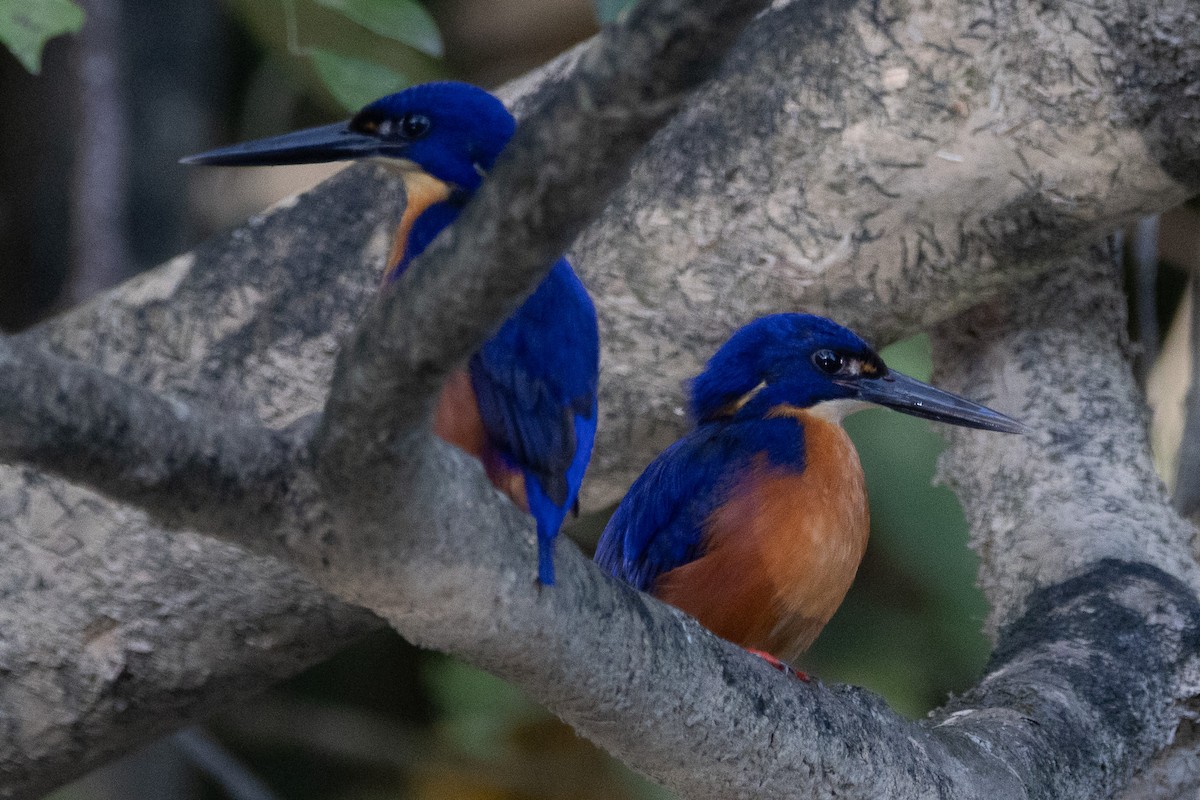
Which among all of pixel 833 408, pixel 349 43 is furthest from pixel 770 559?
pixel 349 43

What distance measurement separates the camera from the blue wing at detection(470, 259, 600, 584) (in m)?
1.44

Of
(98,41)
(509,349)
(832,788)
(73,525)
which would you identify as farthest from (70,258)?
(832,788)

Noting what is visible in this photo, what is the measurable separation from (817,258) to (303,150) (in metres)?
1.01

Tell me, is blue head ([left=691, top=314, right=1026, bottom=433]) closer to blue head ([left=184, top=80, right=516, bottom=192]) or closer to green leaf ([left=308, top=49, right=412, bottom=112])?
blue head ([left=184, top=80, right=516, bottom=192])

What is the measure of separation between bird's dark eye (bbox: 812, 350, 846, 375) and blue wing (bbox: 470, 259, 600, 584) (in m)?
0.51

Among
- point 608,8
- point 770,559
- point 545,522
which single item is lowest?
point 770,559

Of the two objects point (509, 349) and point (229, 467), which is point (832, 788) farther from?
point (229, 467)

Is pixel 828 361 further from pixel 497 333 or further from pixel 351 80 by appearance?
pixel 351 80

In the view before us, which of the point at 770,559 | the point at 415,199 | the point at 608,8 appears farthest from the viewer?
the point at 770,559

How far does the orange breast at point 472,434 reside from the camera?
1.46m

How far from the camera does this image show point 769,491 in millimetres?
1901

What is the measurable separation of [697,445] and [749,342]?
16cm

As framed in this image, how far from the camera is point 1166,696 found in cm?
195

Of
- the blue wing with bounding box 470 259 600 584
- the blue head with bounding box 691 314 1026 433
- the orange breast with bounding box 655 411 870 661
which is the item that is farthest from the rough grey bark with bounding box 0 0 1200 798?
the blue wing with bounding box 470 259 600 584
